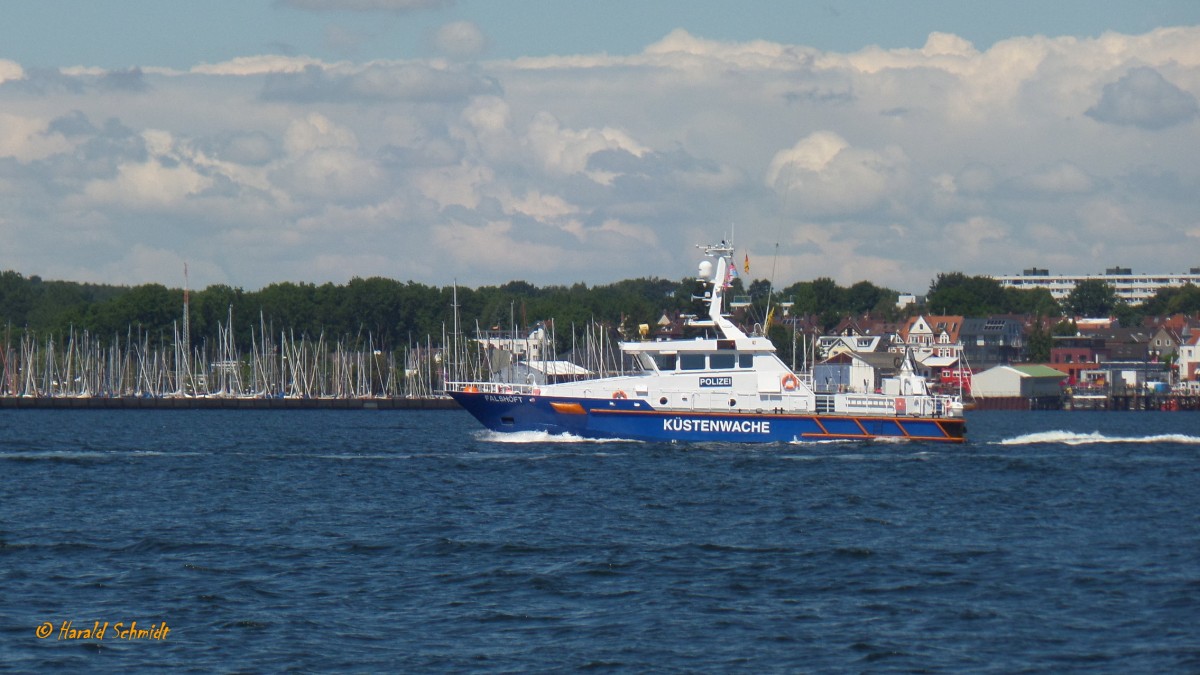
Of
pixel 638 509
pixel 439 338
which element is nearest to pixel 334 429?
pixel 638 509

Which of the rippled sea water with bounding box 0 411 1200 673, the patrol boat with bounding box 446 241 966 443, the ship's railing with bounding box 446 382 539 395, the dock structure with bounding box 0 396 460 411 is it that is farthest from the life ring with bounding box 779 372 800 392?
the dock structure with bounding box 0 396 460 411

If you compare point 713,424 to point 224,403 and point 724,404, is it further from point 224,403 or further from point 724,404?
point 224,403

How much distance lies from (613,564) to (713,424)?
23997 mm

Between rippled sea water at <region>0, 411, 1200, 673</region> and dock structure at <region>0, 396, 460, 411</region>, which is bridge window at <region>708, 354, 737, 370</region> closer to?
rippled sea water at <region>0, 411, 1200, 673</region>

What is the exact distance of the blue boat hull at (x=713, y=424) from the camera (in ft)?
163

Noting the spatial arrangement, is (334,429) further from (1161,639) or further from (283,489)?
(1161,639)

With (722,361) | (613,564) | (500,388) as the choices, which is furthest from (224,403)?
(613,564)

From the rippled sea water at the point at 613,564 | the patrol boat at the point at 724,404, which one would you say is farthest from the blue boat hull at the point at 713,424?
the rippled sea water at the point at 613,564

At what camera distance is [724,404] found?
5006 centimetres

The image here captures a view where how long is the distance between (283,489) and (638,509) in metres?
10.9

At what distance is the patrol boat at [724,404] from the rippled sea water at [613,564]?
2405 mm

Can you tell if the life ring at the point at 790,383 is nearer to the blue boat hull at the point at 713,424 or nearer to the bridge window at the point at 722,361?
the blue boat hull at the point at 713,424

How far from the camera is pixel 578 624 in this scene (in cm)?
2139

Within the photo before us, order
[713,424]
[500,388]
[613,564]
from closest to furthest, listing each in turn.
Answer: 1. [613,564]
2. [713,424]
3. [500,388]
